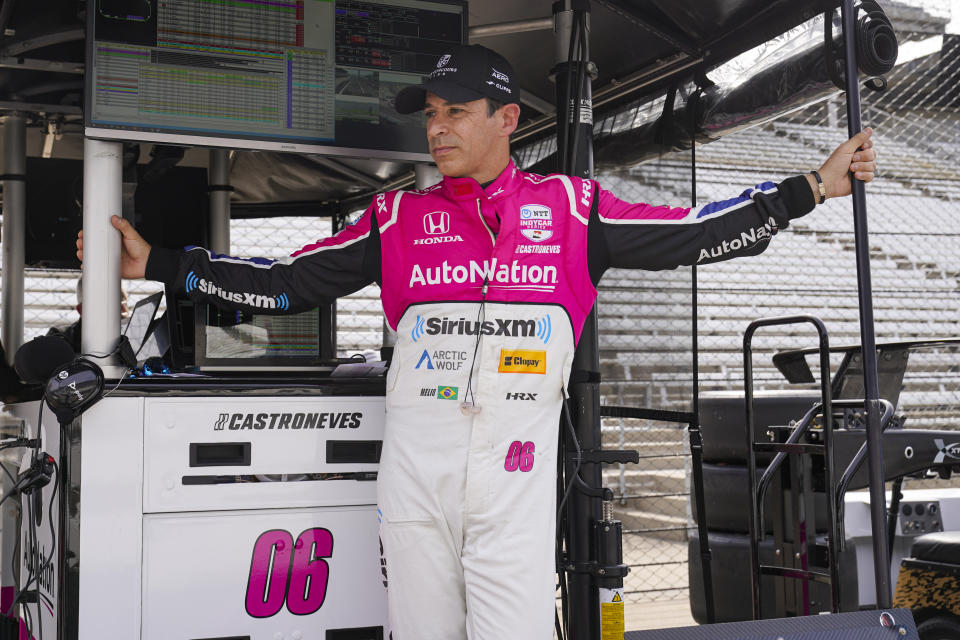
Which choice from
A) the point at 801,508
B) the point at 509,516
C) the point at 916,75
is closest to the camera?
the point at 509,516

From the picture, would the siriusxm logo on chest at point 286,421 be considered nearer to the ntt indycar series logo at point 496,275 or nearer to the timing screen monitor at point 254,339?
the timing screen monitor at point 254,339

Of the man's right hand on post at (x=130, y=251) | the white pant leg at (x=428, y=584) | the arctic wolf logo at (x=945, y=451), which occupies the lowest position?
the white pant leg at (x=428, y=584)

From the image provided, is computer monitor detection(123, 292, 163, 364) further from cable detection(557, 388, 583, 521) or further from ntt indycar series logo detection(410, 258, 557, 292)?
cable detection(557, 388, 583, 521)

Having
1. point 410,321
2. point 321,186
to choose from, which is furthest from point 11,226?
point 410,321

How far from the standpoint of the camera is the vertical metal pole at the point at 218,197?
3.99 metres

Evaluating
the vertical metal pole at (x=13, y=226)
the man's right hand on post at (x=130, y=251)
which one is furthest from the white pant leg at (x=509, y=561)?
the vertical metal pole at (x=13, y=226)

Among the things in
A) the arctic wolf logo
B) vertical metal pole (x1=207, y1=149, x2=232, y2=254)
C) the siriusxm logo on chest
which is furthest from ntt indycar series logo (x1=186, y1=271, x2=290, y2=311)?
Answer: the arctic wolf logo

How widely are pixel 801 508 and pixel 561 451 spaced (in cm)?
107

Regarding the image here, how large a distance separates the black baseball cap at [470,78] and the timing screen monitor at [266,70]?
0.44 m

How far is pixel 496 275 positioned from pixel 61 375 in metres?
1.05

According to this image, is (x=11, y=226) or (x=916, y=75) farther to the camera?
(x=916, y=75)

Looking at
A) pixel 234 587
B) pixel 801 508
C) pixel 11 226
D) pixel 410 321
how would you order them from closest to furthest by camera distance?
pixel 410 321 → pixel 234 587 → pixel 801 508 → pixel 11 226

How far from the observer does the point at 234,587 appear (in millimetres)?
2406

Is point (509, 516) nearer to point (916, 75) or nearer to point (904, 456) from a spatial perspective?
point (904, 456)
